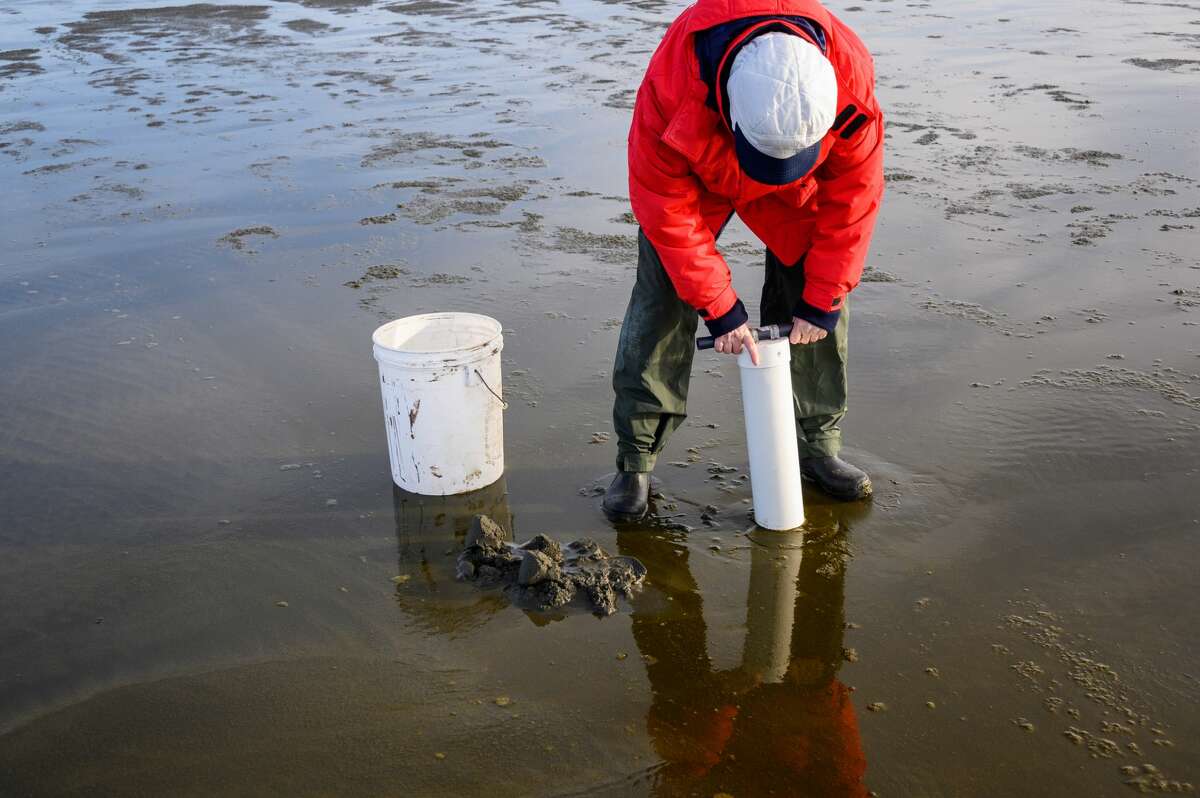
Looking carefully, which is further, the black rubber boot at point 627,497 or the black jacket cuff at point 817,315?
the black rubber boot at point 627,497

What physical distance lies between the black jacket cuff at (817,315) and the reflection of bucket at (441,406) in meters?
0.97

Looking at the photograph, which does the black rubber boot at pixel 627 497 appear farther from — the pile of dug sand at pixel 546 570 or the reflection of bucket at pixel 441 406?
the reflection of bucket at pixel 441 406

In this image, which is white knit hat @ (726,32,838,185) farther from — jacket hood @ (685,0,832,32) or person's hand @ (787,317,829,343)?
person's hand @ (787,317,829,343)

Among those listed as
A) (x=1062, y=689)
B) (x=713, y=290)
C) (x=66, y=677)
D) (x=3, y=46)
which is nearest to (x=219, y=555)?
(x=66, y=677)

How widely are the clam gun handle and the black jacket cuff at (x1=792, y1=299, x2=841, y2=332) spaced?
57mm

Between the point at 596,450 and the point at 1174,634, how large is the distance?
193cm

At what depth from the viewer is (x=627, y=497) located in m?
3.47

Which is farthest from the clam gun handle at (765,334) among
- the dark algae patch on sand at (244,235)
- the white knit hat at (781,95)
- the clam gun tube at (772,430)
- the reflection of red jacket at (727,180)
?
the dark algae patch on sand at (244,235)

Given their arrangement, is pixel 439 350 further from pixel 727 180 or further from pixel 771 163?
pixel 771 163

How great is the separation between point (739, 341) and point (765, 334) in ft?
0.40

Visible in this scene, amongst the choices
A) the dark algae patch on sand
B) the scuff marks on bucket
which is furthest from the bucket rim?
the dark algae patch on sand

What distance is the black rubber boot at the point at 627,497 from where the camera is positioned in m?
3.45

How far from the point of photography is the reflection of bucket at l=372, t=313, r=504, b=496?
3.36 m

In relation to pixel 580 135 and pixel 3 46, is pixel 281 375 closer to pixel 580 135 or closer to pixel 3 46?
pixel 580 135
